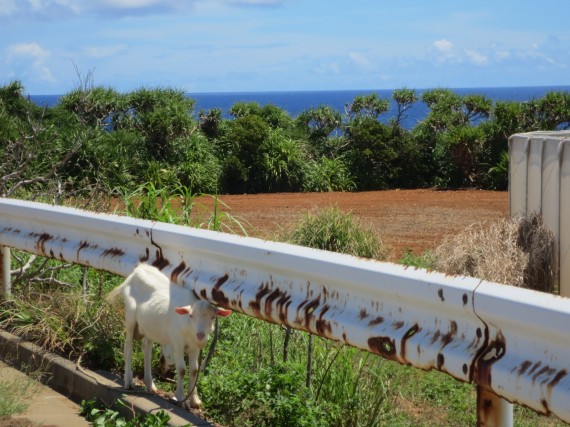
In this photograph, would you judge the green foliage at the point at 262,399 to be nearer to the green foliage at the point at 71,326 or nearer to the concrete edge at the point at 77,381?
the concrete edge at the point at 77,381

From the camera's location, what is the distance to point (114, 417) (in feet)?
16.6

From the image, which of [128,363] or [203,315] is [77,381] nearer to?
[128,363]

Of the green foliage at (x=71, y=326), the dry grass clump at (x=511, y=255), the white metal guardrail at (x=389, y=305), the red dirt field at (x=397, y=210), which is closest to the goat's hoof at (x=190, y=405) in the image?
the white metal guardrail at (x=389, y=305)

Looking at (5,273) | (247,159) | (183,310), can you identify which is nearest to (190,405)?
(183,310)

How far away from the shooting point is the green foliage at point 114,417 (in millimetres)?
4730

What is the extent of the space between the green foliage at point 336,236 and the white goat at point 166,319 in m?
6.21

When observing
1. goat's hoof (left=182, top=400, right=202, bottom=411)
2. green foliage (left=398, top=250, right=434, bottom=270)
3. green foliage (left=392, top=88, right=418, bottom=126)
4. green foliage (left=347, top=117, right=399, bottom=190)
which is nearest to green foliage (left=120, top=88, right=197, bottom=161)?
green foliage (left=347, top=117, right=399, bottom=190)

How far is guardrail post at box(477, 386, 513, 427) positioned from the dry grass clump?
16.3ft

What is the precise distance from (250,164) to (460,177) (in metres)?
5.05

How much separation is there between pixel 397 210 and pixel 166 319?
13.9 metres

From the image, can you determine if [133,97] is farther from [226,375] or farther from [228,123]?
[226,375]

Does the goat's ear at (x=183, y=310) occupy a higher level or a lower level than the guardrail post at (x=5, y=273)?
higher

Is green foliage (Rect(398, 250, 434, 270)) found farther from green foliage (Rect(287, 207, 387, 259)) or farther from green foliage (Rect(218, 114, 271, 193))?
green foliage (Rect(218, 114, 271, 193))

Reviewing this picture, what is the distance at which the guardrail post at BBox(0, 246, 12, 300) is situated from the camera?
7082 mm
